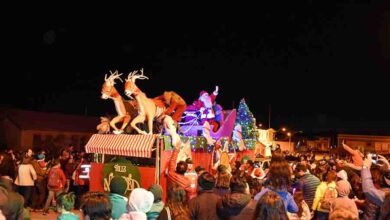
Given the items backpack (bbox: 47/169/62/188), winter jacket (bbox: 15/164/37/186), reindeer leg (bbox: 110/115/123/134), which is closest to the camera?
winter jacket (bbox: 15/164/37/186)

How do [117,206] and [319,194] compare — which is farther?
[319,194]

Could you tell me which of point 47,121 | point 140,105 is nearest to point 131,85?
point 140,105

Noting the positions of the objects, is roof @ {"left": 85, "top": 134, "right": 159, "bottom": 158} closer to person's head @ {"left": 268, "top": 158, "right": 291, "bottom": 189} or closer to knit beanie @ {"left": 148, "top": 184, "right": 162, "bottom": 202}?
knit beanie @ {"left": 148, "top": 184, "right": 162, "bottom": 202}

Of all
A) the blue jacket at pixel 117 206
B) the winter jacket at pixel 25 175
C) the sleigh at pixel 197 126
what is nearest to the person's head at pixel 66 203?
the blue jacket at pixel 117 206

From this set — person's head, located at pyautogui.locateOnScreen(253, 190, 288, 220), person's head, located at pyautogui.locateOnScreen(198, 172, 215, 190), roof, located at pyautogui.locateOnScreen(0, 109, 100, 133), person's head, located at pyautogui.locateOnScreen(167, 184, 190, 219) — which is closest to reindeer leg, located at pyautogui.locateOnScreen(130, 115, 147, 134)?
person's head, located at pyautogui.locateOnScreen(198, 172, 215, 190)

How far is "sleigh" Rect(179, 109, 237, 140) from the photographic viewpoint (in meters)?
16.6

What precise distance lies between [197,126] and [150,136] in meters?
4.45

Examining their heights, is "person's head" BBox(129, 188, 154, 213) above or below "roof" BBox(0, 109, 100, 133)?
below

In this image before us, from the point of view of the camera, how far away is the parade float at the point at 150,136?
12.2 meters

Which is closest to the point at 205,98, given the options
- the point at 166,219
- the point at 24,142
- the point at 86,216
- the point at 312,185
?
the point at 312,185

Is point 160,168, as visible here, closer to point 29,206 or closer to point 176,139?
point 176,139

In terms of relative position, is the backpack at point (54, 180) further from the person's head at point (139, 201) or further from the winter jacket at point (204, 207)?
the person's head at point (139, 201)

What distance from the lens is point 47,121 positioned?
162ft

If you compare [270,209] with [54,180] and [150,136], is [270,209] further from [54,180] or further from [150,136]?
[54,180]
